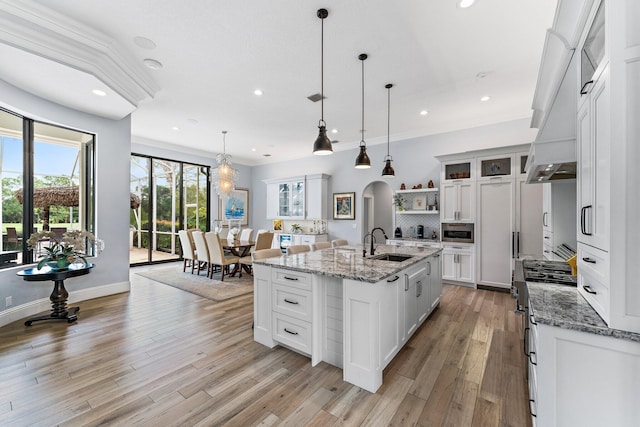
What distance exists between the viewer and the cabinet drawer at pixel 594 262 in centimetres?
120

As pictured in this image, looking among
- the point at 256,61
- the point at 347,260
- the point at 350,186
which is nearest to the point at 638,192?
the point at 347,260

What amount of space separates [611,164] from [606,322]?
67 cm

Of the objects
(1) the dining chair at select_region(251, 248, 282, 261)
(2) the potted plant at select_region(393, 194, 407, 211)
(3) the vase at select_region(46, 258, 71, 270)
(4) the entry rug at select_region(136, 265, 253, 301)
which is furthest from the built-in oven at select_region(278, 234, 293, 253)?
(3) the vase at select_region(46, 258, 71, 270)

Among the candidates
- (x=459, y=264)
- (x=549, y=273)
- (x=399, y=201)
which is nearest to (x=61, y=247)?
(x=549, y=273)

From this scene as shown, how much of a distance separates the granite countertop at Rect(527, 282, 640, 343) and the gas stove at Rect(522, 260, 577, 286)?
6.8 inches

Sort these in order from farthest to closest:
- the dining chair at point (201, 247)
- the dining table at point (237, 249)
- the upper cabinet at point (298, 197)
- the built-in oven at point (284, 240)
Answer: the built-in oven at point (284, 240)
the upper cabinet at point (298, 197)
the dining table at point (237, 249)
the dining chair at point (201, 247)

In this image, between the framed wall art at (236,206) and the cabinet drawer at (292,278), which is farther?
the framed wall art at (236,206)

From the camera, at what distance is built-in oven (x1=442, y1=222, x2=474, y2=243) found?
496 centimetres

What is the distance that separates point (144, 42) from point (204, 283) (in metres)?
3.84

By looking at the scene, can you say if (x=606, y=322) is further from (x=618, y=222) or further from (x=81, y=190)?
(x=81, y=190)

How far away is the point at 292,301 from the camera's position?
2521mm

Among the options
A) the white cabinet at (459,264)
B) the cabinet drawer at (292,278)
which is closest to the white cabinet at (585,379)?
the cabinet drawer at (292,278)

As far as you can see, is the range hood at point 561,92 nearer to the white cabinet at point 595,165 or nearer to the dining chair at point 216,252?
the white cabinet at point 595,165

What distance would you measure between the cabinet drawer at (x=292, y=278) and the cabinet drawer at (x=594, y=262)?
180 centimetres
